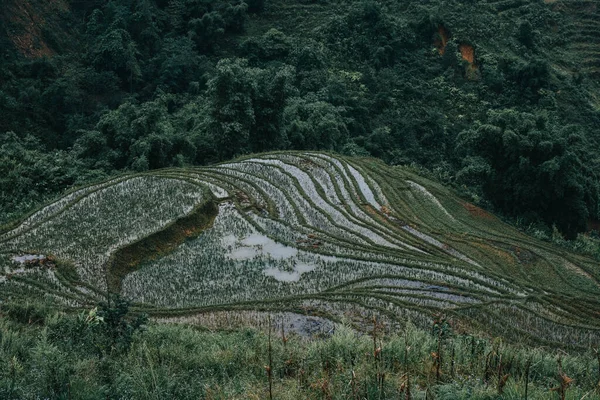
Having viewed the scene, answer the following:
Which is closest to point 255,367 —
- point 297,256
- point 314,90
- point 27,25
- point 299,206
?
point 297,256

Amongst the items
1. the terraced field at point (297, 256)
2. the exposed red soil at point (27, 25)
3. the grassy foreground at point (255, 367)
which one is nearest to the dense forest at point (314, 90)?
the exposed red soil at point (27, 25)

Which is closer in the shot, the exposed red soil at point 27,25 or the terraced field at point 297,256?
the terraced field at point 297,256

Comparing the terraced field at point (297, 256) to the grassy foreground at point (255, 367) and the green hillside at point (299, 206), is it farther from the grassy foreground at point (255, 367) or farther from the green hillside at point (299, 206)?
the grassy foreground at point (255, 367)

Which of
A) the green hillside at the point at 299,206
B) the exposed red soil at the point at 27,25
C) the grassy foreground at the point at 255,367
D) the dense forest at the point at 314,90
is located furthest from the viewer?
the exposed red soil at the point at 27,25

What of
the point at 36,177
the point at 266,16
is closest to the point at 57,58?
the point at 266,16

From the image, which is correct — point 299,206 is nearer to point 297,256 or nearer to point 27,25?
point 297,256

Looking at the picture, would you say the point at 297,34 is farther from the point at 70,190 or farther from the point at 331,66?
the point at 70,190
